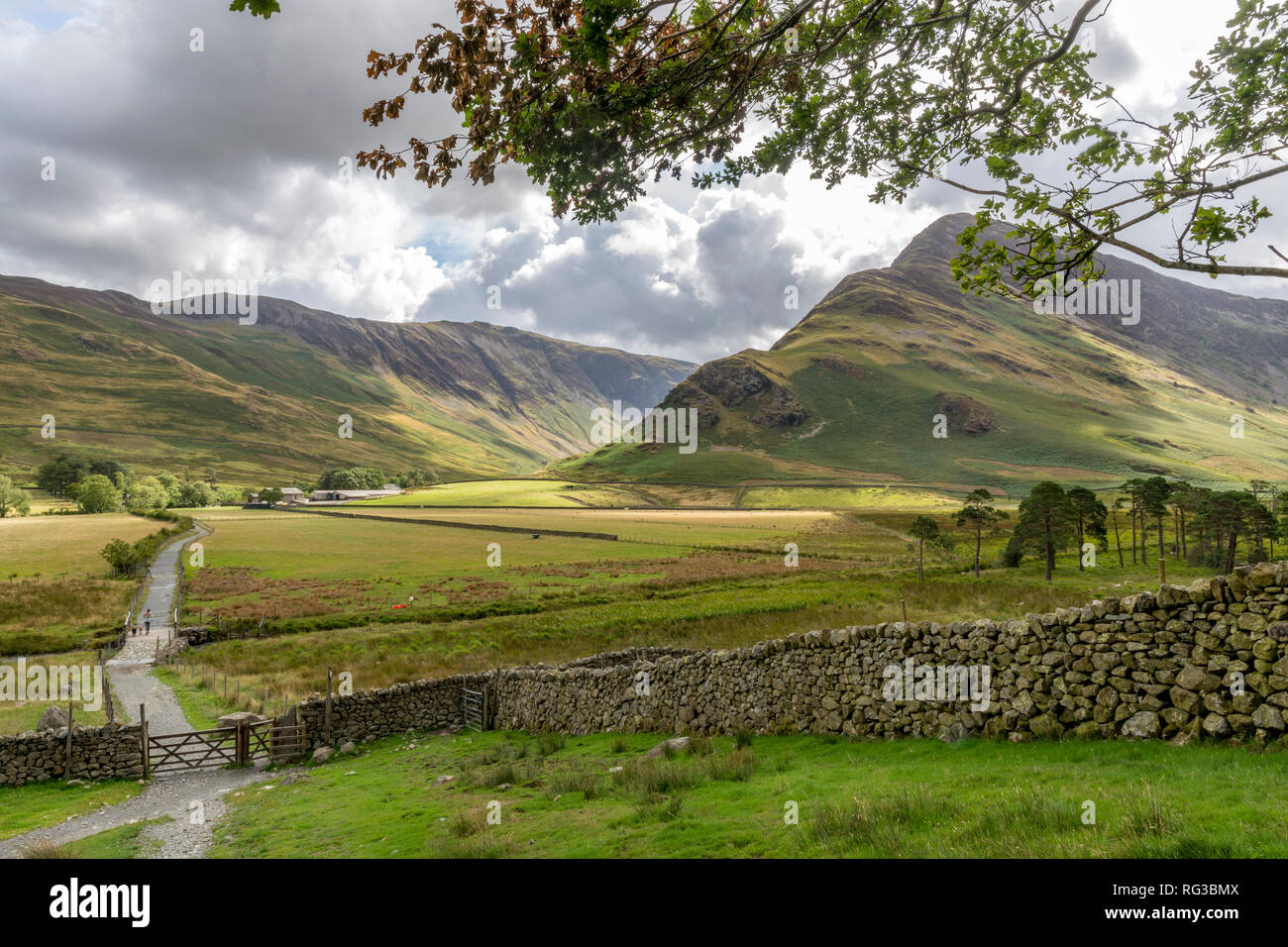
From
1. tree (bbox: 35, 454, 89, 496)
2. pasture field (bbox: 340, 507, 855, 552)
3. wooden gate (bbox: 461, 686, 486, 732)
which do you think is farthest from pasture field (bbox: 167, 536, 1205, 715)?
tree (bbox: 35, 454, 89, 496)

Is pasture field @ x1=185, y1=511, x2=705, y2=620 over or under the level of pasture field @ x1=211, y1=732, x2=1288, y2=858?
under

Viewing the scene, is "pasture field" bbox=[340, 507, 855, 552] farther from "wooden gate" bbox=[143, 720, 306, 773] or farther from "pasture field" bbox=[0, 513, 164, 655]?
"wooden gate" bbox=[143, 720, 306, 773]

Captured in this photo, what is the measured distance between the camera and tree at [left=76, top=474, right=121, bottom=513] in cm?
13512

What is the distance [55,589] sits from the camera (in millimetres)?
53750

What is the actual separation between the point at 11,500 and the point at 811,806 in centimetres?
18114

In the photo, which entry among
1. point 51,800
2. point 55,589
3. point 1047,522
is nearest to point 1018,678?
point 51,800

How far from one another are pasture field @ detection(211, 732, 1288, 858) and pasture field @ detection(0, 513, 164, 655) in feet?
131

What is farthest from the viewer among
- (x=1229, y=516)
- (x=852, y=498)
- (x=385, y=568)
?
(x=852, y=498)

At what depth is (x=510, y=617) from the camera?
46750 millimetres

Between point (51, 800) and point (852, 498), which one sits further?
point (852, 498)

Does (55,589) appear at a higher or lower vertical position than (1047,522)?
lower

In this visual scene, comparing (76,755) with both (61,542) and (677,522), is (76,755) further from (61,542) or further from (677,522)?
(677,522)
